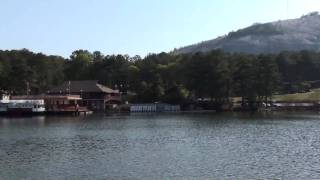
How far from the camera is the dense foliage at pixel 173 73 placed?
455 ft

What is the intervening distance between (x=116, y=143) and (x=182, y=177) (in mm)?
21689

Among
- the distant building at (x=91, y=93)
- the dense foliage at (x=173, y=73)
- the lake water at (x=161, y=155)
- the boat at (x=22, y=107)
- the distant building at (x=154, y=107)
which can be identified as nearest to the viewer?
the lake water at (x=161, y=155)

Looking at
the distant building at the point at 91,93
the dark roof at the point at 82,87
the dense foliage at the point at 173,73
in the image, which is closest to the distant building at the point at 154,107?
the dense foliage at the point at 173,73

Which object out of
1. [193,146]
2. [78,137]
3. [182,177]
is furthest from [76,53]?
[182,177]

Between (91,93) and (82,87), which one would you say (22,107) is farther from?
(82,87)

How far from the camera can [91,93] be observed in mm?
147250

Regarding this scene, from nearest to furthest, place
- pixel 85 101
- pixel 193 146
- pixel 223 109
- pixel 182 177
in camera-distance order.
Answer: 1. pixel 182 177
2. pixel 193 146
3. pixel 223 109
4. pixel 85 101

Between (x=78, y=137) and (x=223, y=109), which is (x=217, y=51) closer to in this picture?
(x=223, y=109)

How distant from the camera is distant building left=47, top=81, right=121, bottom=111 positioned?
481 feet

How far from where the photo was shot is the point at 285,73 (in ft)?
580

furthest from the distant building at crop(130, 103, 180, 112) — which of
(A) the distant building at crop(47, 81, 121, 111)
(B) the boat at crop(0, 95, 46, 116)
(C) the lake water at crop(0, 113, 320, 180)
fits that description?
(C) the lake water at crop(0, 113, 320, 180)

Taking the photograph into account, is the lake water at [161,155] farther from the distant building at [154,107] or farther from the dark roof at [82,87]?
the dark roof at [82,87]

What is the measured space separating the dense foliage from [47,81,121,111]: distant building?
27.7 ft

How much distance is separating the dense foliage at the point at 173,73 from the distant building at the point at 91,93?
8435 mm
